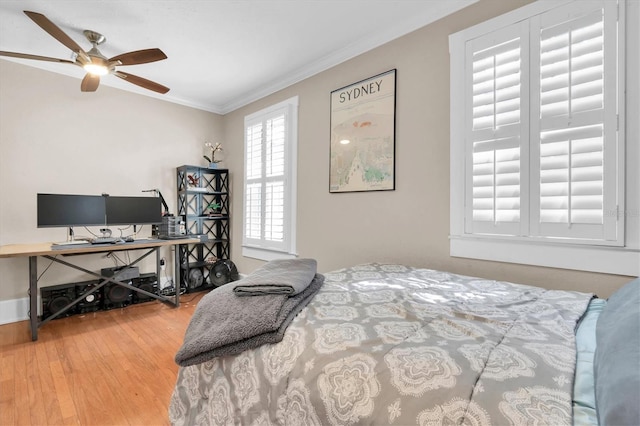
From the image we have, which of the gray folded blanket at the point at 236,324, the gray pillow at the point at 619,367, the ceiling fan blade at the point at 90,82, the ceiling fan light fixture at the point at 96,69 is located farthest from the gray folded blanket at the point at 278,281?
the ceiling fan blade at the point at 90,82

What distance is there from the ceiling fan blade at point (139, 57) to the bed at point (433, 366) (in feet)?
7.27

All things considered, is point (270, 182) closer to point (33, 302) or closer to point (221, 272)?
point (221, 272)

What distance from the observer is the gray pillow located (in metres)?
0.48

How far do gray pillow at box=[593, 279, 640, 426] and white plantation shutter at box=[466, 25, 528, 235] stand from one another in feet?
3.54

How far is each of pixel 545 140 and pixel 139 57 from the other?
2.89m

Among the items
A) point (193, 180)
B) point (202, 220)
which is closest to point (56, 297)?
point (202, 220)

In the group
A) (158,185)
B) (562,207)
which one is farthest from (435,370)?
(158,185)

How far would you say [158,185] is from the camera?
12.8ft

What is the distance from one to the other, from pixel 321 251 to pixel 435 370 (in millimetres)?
2331

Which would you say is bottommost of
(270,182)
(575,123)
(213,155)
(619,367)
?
(619,367)

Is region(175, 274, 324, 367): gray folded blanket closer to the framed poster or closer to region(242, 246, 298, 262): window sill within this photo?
the framed poster

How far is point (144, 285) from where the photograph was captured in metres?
3.47

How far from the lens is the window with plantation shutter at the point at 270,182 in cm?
339

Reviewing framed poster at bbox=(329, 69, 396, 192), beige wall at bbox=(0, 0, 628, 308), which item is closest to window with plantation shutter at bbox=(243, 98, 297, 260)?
beige wall at bbox=(0, 0, 628, 308)
